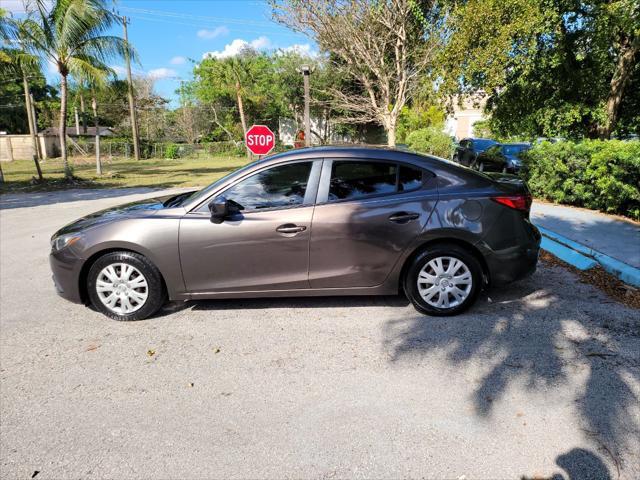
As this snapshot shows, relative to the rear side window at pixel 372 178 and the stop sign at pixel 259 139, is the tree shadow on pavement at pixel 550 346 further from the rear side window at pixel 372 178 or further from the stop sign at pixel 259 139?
the stop sign at pixel 259 139

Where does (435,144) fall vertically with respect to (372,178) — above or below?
above

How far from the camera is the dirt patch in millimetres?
4488

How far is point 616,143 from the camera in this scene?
8.33 meters

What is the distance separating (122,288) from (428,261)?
2.83 metres

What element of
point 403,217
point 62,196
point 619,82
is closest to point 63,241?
point 403,217

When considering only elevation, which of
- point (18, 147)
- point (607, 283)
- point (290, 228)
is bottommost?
point (607, 283)

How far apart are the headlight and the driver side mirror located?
130 cm

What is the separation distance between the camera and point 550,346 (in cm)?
354

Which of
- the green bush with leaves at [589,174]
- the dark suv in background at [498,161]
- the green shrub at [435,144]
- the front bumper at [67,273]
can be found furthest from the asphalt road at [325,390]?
the green shrub at [435,144]

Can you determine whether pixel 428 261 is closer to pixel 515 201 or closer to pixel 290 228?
pixel 515 201

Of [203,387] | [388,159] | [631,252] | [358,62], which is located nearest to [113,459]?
[203,387]

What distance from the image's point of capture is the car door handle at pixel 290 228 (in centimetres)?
393

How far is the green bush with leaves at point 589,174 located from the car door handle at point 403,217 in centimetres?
557

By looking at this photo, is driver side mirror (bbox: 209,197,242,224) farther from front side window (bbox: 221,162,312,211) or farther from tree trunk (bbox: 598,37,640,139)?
tree trunk (bbox: 598,37,640,139)
